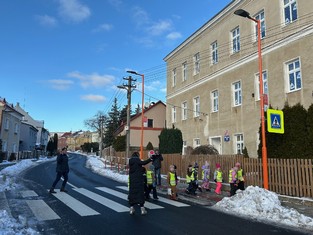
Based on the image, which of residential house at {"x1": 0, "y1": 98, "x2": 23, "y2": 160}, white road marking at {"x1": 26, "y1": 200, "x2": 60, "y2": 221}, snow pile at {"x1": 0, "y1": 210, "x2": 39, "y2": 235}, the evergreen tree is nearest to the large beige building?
white road marking at {"x1": 26, "y1": 200, "x2": 60, "y2": 221}

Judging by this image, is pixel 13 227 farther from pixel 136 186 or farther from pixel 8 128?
pixel 8 128

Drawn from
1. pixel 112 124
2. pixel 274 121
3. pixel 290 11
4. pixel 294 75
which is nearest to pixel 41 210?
pixel 274 121

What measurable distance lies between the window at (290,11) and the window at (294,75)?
2537 millimetres

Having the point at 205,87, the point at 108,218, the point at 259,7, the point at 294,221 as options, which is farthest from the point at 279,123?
the point at 205,87

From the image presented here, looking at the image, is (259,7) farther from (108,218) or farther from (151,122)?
(151,122)

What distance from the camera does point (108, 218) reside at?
793 cm

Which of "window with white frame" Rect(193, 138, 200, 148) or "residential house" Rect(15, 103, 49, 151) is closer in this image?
"window with white frame" Rect(193, 138, 200, 148)

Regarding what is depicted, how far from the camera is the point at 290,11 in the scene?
17.3 metres

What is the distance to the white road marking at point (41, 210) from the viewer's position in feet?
26.0

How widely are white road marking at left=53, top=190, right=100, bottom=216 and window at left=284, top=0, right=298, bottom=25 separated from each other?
15195 millimetres

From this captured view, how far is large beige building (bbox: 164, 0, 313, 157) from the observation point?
16.5 metres

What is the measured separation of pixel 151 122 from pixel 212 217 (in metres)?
41.1

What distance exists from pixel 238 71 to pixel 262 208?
14.1 m

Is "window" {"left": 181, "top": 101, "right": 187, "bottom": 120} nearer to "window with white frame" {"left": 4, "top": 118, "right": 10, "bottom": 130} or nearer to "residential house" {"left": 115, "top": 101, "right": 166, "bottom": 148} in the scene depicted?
"residential house" {"left": 115, "top": 101, "right": 166, "bottom": 148}
